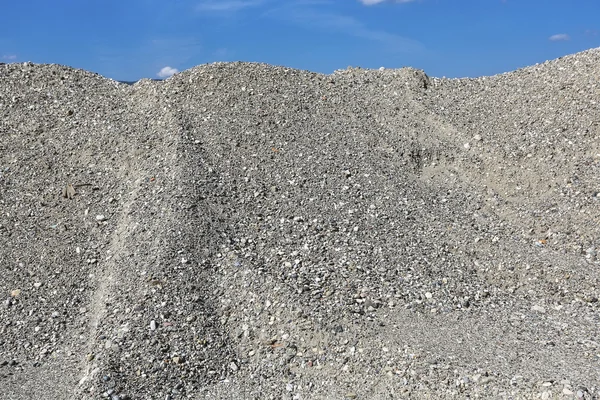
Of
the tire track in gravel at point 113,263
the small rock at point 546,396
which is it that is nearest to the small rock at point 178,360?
the tire track in gravel at point 113,263

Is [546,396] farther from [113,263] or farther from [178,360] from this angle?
[113,263]

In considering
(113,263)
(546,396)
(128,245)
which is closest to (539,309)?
(546,396)

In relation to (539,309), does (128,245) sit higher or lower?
higher

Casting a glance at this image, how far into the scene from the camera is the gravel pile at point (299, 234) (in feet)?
24.1

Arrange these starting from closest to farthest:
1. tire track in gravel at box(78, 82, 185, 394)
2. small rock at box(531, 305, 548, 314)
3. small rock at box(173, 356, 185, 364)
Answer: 1. small rock at box(173, 356, 185, 364)
2. tire track in gravel at box(78, 82, 185, 394)
3. small rock at box(531, 305, 548, 314)

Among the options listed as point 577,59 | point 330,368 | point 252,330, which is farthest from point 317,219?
point 577,59

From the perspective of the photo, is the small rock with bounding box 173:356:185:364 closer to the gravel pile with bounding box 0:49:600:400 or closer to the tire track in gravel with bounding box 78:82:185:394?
the gravel pile with bounding box 0:49:600:400

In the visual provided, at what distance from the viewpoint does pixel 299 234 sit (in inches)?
372

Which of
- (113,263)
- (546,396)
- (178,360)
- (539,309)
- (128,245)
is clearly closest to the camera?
(546,396)

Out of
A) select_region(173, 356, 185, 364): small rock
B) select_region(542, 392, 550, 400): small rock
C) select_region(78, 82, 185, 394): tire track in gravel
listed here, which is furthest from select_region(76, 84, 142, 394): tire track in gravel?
select_region(542, 392, 550, 400): small rock

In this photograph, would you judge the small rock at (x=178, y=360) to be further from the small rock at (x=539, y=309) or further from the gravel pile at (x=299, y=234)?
the small rock at (x=539, y=309)

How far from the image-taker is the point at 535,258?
369 inches

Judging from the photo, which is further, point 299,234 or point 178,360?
point 299,234

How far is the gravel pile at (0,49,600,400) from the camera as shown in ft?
24.1
